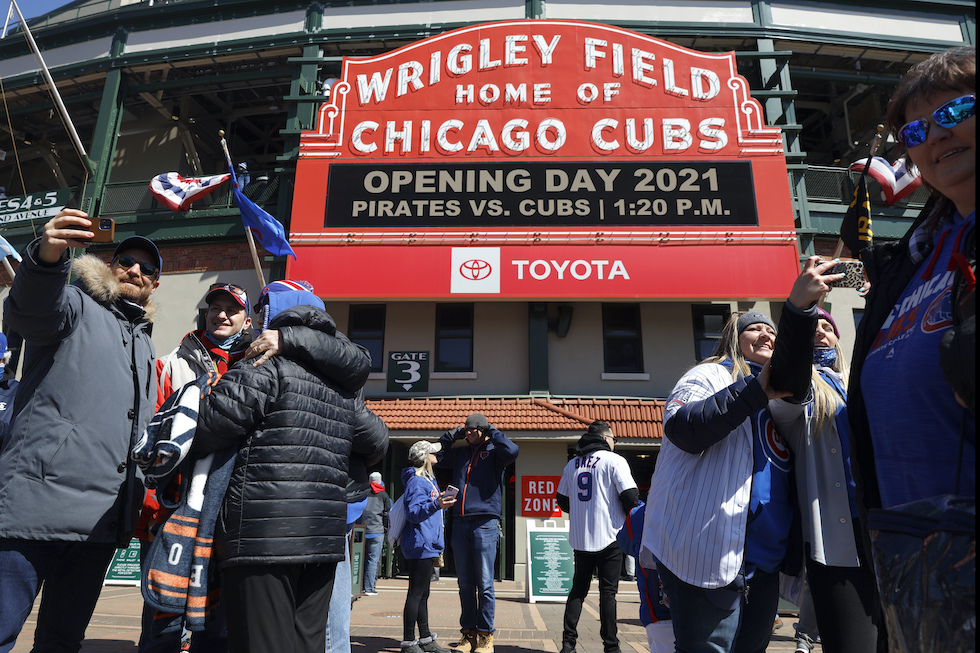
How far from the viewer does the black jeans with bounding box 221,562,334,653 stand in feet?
7.30


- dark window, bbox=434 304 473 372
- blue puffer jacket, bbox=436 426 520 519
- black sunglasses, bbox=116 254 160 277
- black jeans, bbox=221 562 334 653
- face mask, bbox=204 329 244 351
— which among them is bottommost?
black jeans, bbox=221 562 334 653

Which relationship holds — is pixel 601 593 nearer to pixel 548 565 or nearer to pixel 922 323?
pixel 548 565

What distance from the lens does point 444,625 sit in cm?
669

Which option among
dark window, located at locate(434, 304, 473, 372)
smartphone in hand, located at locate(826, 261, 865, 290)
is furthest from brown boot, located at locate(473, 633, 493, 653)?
dark window, located at locate(434, 304, 473, 372)

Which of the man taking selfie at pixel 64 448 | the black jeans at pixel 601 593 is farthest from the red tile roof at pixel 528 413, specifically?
the man taking selfie at pixel 64 448

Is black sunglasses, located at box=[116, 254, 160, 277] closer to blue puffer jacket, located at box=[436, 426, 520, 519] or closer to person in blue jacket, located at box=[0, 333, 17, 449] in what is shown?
person in blue jacket, located at box=[0, 333, 17, 449]

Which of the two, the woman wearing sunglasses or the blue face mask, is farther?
the blue face mask

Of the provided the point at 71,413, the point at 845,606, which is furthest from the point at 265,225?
the point at 845,606

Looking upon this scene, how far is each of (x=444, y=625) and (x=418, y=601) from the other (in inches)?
69.0

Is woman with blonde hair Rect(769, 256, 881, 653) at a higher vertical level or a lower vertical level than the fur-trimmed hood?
lower

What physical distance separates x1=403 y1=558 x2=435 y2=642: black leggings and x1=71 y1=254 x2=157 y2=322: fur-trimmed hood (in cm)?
336

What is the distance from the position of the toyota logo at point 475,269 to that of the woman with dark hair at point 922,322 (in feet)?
33.7

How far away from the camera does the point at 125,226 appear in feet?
46.3

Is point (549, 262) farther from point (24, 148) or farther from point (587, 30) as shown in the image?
point (24, 148)
